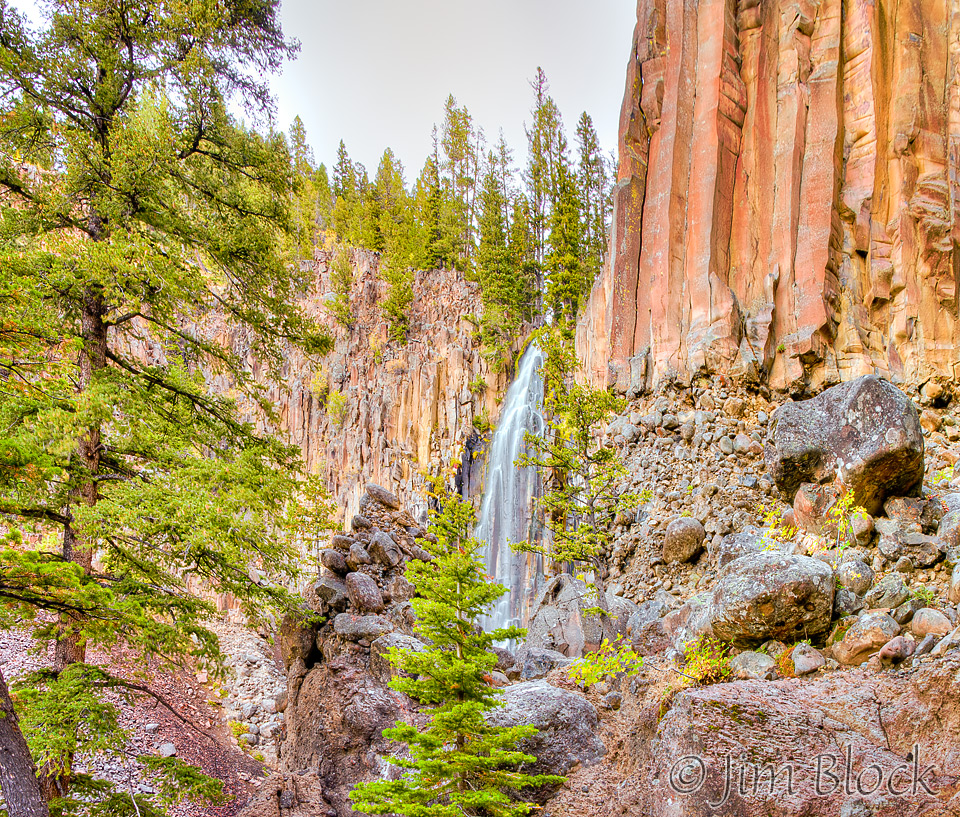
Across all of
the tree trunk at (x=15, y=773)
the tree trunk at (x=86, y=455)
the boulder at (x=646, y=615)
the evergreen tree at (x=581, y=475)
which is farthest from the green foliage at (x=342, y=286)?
the tree trunk at (x=15, y=773)

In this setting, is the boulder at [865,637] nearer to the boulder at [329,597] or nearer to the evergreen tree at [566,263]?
the boulder at [329,597]

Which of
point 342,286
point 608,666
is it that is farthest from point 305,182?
point 608,666

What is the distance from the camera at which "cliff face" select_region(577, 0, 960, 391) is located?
15.5 metres

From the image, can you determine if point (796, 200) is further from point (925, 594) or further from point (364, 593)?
point (364, 593)

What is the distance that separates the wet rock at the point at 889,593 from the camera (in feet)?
20.9

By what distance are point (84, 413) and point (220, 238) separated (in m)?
3.63

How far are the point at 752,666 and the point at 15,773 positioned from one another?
7.30 meters

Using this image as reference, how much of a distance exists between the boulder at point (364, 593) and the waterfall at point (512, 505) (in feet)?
27.4

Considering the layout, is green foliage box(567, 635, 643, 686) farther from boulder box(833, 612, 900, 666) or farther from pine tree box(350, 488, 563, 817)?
boulder box(833, 612, 900, 666)

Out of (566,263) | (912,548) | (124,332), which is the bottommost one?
(912,548)

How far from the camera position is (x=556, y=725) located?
7.98 m

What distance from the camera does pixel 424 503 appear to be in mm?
29406

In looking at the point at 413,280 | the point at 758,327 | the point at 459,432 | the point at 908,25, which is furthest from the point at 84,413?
the point at 413,280

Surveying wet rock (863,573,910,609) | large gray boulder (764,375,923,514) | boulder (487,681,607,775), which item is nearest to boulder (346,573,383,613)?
boulder (487,681,607,775)
